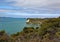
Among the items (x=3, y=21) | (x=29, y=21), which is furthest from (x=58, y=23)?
(x=3, y=21)

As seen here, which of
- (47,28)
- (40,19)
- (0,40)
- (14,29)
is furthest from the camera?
(40,19)

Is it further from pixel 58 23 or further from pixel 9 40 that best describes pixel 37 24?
pixel 9 40

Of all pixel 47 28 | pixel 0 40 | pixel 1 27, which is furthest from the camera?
pixel 47 28

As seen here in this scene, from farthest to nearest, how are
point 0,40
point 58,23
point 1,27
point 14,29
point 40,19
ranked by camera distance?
point 40,19 → point 58,23 → point 14,29 → point 1,27 → point 0,40

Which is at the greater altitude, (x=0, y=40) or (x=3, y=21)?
(x=3, y=21)

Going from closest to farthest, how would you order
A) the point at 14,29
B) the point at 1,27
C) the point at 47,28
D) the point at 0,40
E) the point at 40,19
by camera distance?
the point at 0,40 → the point at 1,27 → the point at 14,29 → the point at 47,28 → the point at 40,19

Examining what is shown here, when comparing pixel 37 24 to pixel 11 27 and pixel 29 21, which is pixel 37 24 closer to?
pixel 29 21

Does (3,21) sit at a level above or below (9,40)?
above

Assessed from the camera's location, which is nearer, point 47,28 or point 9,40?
point 9,40

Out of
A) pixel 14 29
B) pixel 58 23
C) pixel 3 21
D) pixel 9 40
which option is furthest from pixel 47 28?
pixel 9 40
